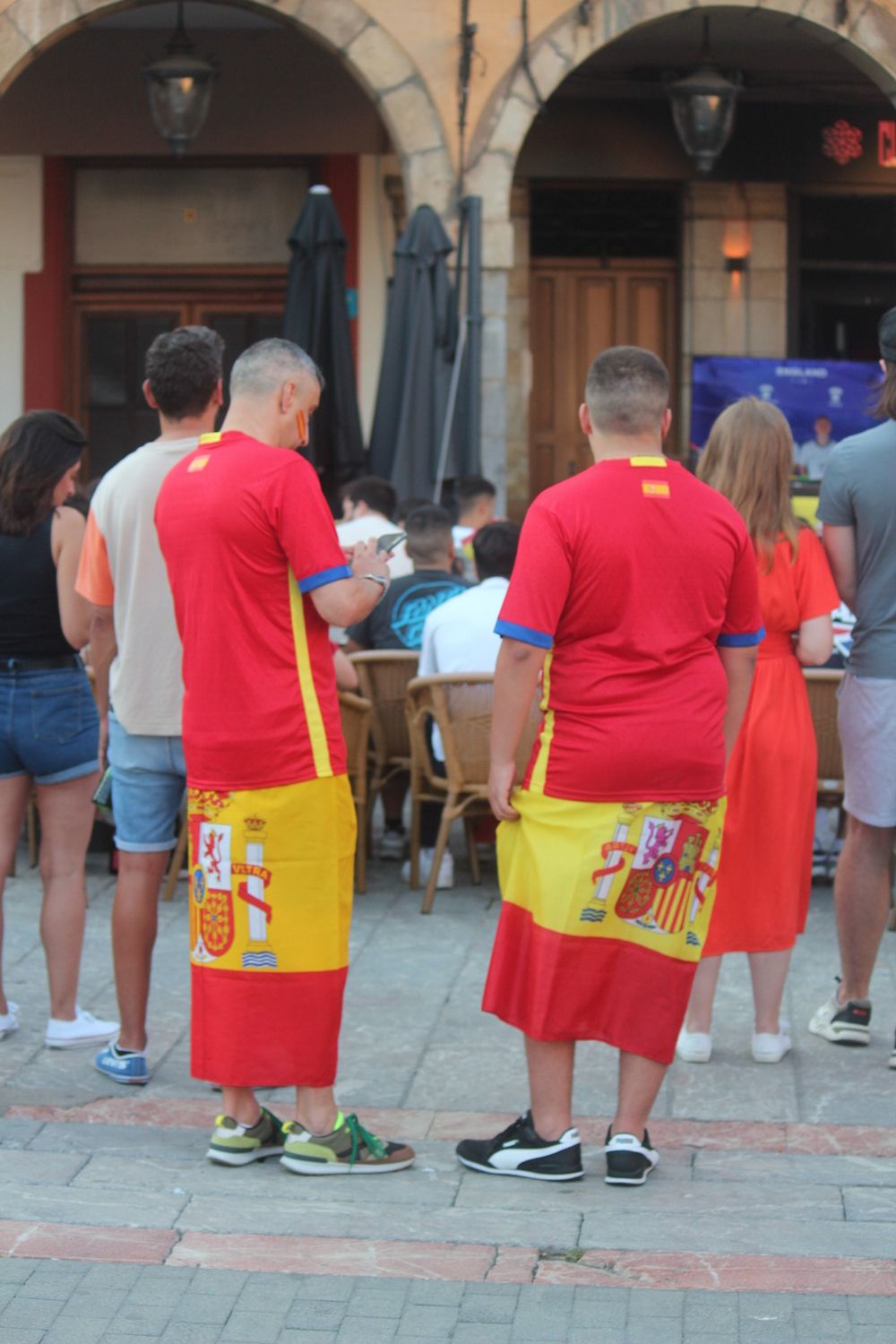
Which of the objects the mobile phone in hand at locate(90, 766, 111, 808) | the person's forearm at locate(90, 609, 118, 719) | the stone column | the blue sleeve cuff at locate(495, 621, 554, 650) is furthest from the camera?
the stone column

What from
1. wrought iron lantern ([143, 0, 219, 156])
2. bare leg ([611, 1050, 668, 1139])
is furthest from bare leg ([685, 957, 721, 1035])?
wrought iron lantern ([143, 0, 219, 156])

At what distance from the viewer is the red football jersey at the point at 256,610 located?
4316mm

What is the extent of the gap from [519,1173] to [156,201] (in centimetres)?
1047

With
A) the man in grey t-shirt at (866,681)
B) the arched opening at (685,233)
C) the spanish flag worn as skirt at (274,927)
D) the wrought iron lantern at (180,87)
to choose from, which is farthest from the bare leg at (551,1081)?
the arched opening at (685,233)

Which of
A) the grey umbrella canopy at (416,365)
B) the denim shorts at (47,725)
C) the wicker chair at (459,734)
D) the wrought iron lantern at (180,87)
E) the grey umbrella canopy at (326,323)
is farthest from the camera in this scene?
the wrought iron lantern at (180,87)

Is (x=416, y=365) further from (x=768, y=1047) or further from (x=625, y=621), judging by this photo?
(x=625, y=621)

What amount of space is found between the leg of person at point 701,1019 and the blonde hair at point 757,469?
3.79ft

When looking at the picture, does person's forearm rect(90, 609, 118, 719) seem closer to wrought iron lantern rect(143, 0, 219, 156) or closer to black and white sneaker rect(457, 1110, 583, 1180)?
black and white sneaker rect(457, 1110, 583, 1180)

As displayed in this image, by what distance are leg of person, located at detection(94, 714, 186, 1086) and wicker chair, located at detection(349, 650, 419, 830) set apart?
8.54ft

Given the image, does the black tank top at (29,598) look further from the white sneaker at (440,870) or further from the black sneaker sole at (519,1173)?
the white sneaker at (440,870)

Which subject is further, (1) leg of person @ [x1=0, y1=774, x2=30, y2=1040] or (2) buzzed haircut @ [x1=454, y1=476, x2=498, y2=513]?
(2) buzzed haircut @ [x1=454, y1=476, x2=498, y2=513]

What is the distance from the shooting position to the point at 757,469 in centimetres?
526

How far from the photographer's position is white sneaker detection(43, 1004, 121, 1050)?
18.1 feet

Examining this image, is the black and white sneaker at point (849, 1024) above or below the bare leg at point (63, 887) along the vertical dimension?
below
